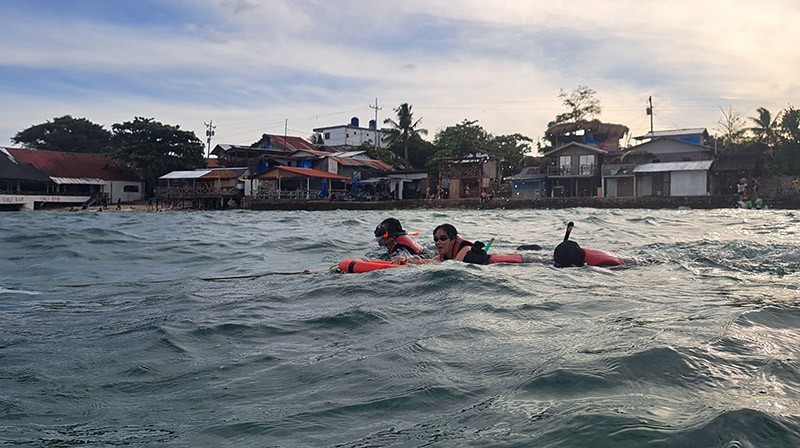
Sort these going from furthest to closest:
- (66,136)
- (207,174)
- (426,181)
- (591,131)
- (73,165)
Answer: (66,136) < (591,131) < (426,181) < (207,174) < (73,165)

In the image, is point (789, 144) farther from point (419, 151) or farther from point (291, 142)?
point (291, 142)

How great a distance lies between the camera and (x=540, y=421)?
271cm

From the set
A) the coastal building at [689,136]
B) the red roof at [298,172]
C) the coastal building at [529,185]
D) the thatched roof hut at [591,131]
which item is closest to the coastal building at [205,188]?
the red roof at [298,172]

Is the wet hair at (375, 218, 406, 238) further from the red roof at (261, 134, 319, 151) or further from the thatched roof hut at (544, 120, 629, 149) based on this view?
the red roof at (261, 134, 319, 151)

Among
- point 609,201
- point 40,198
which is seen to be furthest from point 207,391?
point 40,198

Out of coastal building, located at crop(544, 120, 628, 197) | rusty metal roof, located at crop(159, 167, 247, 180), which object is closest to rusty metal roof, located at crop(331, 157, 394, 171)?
rusty metal roof, located at crop(159, 167, 247, 180)

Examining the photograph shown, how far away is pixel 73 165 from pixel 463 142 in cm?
2594

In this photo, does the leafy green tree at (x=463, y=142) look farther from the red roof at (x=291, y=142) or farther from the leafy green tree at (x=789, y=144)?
the leafy green tree at (x=789, y=144)

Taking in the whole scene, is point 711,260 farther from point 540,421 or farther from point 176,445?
point 176,445

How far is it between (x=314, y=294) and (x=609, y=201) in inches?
1164

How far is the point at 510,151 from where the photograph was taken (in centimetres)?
4572

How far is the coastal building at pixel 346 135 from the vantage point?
60.0m

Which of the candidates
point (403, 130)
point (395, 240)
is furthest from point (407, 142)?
point (395, 240)

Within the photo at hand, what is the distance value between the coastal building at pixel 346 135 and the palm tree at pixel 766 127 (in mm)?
31932
